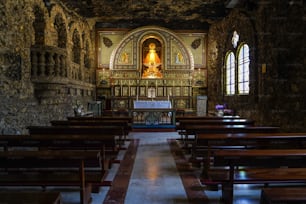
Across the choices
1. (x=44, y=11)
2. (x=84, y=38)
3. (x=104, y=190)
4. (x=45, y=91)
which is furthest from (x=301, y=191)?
(x=84, y=38)

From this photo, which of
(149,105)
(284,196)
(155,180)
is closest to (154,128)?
(149,105)

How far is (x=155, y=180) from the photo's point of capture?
455 centimetres

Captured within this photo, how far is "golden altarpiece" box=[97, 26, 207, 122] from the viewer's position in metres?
16.4

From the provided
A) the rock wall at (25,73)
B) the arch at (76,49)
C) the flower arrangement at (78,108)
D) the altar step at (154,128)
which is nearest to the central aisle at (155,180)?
the rock wall at (25,73)

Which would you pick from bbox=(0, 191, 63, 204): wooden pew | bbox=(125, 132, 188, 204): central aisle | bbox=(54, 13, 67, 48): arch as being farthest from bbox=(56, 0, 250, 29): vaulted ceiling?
bbox=(0, 191, 63, 204): wooden pew

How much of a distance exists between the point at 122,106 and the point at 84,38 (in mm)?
4043

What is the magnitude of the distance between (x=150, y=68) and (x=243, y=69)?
5.94 m

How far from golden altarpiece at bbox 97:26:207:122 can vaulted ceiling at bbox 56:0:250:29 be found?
20.4 inches

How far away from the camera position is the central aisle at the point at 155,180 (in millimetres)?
3722

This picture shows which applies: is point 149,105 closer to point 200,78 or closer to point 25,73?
point 200,78

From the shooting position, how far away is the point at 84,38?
1492 cm

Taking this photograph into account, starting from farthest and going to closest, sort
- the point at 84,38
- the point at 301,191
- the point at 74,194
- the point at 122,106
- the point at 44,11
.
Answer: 1. the point at 122,106
2. the point at 84,38
3. the point at 44,11
4. the point at 74,194
5. the point at 301,191

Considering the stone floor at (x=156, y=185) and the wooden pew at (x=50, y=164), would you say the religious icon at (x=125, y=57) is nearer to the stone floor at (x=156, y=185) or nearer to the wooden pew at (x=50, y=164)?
the stone floor at (x=156, y=185)

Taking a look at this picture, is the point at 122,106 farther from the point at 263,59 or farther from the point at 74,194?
the point at 74,194
